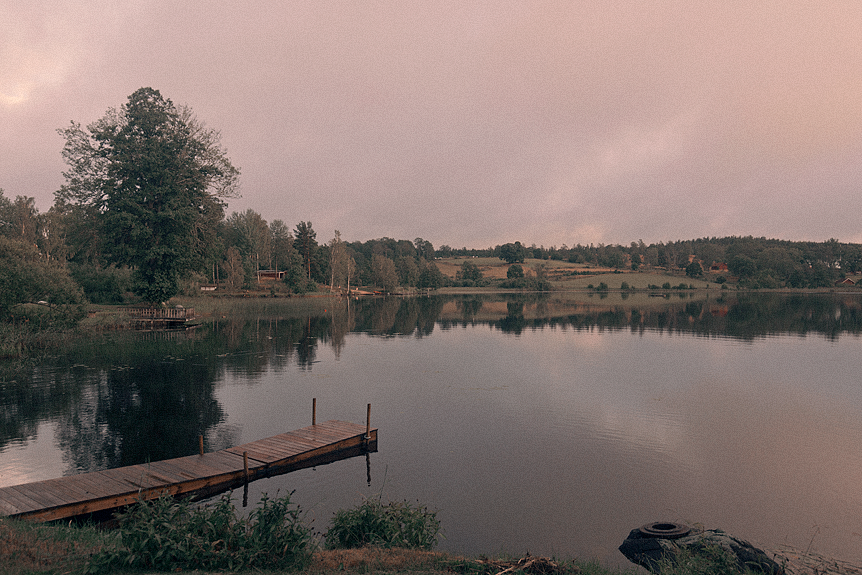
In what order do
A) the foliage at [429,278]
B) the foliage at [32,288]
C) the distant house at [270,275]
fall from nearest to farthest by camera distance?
the foliage at [32,288] < the distant house at [270,275] < the foliage at [429,278]

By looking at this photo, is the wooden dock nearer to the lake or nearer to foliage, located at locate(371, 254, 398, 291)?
the lake

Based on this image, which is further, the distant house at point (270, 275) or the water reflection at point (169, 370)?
the distant house at point (270, 275)

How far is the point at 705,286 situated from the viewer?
595ft

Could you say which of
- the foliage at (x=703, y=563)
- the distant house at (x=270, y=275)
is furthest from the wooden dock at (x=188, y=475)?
the distant house at (x=270, y=275)

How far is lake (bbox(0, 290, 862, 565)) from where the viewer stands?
15.6 m

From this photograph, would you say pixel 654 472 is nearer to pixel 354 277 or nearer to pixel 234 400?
pixel 234 400

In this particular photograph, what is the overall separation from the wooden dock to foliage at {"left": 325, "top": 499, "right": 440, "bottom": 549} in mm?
4441

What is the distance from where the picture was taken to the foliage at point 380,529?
12156 millimetres

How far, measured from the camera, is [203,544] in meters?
9.61

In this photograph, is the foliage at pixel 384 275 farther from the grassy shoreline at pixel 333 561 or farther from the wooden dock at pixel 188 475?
the grassy shoreline at pixel 333 561

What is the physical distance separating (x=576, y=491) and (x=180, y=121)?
58.6 meters

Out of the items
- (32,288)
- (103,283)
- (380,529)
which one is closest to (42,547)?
(380,529)

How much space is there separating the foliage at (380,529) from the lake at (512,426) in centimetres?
168

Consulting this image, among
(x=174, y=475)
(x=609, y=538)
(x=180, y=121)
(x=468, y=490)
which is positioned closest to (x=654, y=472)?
(x=609, y=538)
